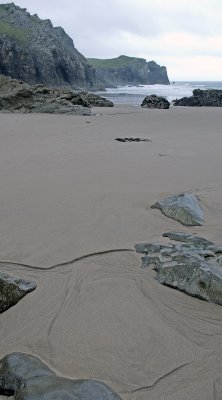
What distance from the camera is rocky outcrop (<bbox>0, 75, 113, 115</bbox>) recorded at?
1658 centimetres

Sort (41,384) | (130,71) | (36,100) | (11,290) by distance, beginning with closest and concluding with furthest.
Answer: (41,384) → (11,290) → (36,100) → (130,71)

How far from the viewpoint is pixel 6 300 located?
258cm

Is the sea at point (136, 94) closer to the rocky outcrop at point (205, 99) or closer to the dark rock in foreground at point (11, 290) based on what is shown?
the rocky outcrop at point (205, 99)

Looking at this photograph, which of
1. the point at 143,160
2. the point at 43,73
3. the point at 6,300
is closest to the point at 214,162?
Answer: the point at 143,160

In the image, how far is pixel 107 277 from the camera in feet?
9.75

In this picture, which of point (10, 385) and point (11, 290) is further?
point (11, 290)

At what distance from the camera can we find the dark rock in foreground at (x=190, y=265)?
2667 millimetres

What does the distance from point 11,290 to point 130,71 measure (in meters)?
164

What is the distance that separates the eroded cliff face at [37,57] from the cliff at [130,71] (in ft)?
145

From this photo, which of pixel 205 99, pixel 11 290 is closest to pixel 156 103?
pixel 205 99

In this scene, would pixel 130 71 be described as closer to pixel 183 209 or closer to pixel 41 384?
pixel 183 209

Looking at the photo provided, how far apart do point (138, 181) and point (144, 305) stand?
2958mm

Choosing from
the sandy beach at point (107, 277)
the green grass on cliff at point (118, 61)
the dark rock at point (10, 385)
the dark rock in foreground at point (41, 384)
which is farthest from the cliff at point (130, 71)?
the dark rock at point (10, 385)

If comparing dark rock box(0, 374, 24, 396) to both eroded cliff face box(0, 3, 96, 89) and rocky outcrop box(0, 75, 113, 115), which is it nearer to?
rocky outcrop box(0, 75, 113, 115)
